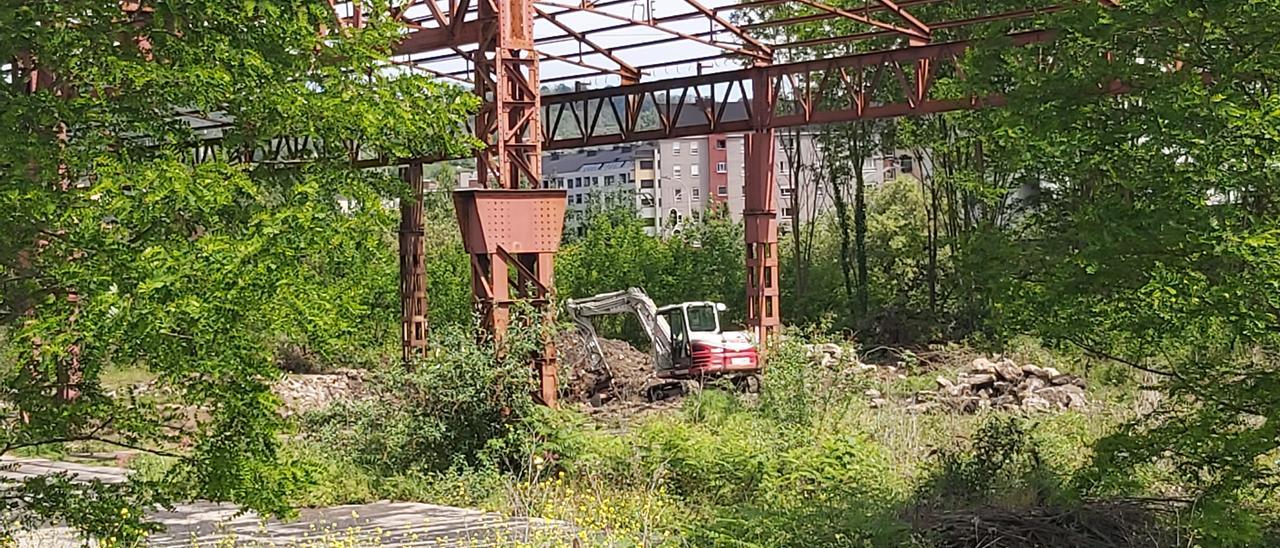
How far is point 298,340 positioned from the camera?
8023mm

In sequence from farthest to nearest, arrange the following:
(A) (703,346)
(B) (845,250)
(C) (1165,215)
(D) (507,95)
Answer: (B) (845,250)
(A) (703,346)
(D) (507,95)
(C) (1165,215)

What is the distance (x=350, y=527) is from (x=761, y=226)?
13506mm

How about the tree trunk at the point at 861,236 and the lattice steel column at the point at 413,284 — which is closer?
the lattice steel column at the point at 413,284

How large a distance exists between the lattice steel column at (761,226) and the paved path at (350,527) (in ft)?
36.4

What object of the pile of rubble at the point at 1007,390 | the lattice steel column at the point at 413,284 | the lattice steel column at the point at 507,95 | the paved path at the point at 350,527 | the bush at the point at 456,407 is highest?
the lattice steel column at the point at 507,95

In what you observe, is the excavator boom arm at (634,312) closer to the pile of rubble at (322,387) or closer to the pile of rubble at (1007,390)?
the pile of rubble at (322,387)

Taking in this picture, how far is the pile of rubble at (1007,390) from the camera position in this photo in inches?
775

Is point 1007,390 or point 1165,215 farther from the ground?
point 1165,215

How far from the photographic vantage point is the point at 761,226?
23.9 metres

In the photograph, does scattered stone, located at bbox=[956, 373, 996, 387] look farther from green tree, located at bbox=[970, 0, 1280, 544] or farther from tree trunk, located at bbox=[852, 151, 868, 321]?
tree trunk, located at bbox=[852, 151, 868, 321]

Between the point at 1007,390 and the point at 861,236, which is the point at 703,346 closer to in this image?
the point at 1007,390

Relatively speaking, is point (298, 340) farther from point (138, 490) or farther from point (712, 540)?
point (712, 540)

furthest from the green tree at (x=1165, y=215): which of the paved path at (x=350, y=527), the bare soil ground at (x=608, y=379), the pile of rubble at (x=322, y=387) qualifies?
the pile of rubble at (x=322, y=387)

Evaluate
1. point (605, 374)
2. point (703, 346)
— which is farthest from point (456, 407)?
point (605, 374)
